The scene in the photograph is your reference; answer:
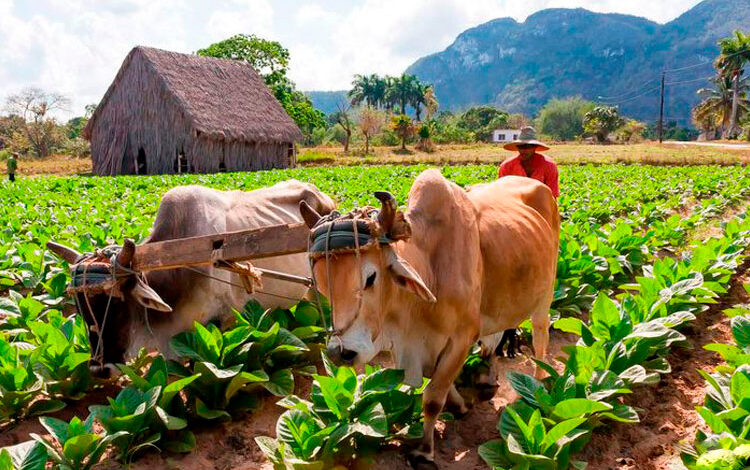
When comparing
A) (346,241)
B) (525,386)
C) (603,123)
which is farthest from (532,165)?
(603,123)

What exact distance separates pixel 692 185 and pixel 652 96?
170644mm

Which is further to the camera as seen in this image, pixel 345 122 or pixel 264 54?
pixel 345 122

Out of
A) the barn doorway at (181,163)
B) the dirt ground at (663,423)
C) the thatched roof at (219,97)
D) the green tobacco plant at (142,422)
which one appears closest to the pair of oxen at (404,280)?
the green tobacco plant at (142,422)

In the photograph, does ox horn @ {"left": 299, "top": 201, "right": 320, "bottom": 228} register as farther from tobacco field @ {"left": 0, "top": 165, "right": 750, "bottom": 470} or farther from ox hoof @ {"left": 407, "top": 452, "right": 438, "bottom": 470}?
ox hoof @ {"left": 407, "top": 452, "right": 438, "bottom": 470}

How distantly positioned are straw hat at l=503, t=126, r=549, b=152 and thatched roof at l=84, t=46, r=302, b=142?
23.5 meters

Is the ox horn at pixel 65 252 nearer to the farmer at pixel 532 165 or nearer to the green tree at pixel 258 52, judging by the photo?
the farmer at pixel 532 165

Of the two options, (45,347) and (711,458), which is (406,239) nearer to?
(711,458)

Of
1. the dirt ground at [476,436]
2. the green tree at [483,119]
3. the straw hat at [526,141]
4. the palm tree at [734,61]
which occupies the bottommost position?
the dirt ground at [476,436]

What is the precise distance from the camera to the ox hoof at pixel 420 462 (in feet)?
10.4

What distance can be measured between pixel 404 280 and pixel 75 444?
1843 mm

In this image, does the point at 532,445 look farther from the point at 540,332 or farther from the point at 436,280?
the point at 540,332

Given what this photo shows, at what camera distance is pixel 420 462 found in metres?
3.18

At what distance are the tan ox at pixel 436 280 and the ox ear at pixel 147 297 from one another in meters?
1.20

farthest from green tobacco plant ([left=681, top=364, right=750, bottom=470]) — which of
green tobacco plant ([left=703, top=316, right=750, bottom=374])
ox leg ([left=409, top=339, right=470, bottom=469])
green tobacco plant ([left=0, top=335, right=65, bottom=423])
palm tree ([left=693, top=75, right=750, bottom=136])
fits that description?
palm tree ([left=693, top=75, right=750, bottom=136])
